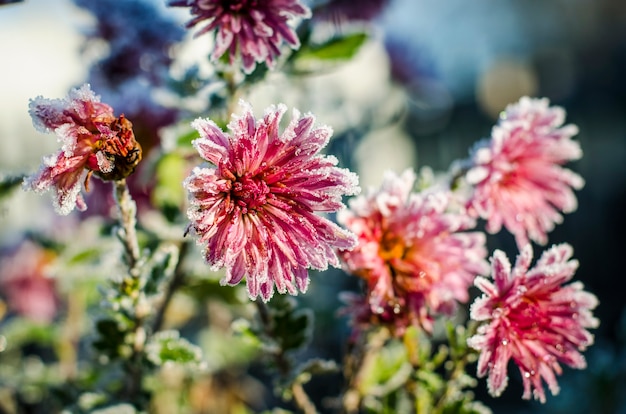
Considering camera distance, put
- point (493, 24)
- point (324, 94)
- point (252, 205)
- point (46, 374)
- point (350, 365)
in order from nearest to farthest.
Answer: point (252, 205) < point (350, 365) < point (46, 374) < point (324, 94) < point (493, 24)

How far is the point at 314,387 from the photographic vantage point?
251 centimetres

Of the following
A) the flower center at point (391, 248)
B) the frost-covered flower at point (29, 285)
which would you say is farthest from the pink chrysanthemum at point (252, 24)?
the frost-covered flower at point (29, 285)

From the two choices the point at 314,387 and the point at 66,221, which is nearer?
the point at 66,221

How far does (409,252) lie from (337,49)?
413 millimetres

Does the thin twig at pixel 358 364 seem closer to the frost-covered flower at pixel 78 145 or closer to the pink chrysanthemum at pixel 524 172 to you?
the pink chrysanthemum at pixel 524 172

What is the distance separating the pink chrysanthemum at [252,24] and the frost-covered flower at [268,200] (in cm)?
11

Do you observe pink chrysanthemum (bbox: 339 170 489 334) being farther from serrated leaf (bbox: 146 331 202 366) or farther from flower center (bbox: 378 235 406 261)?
serrated leaf (bbox: 146 331 202 366)

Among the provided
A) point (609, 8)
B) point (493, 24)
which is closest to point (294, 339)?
point (609, 8)

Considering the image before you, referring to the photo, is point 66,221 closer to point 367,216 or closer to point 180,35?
point 180,35

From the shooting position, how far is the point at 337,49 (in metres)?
1.02

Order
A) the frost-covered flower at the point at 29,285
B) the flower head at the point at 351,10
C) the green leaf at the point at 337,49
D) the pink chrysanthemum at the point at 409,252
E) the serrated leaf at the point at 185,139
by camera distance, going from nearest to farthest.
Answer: the pink chrysanthemum at the point at 409,252, the serrated leaf at the point at 185,139, the green leaf at the point at 337,49, the flower head at the point at 351,10, the frost-covered flower at the point at 29,285

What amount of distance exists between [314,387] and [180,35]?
176cm

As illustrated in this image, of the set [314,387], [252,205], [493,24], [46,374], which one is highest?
[252,205]

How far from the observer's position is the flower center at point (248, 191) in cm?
62
